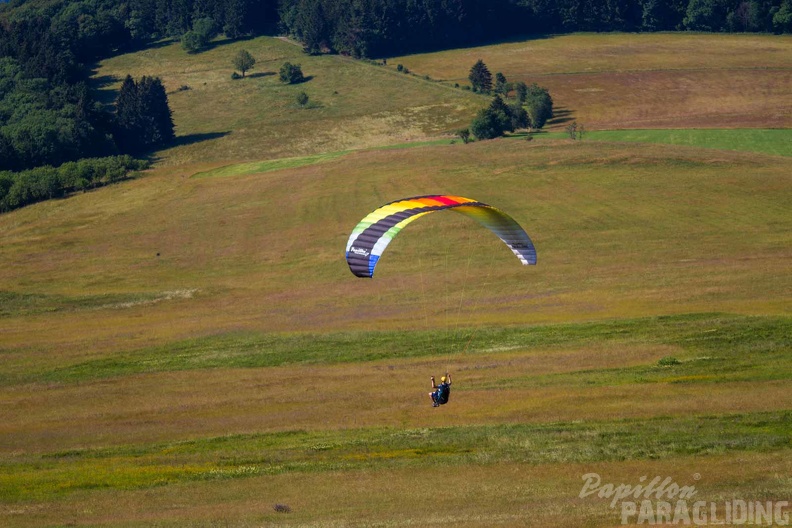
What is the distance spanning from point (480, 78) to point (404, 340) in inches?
3463

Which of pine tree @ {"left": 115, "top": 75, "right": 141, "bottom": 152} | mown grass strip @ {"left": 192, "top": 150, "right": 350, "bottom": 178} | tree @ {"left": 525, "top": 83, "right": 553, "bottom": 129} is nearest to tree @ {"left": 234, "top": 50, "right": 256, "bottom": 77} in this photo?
pine tree @ {"left": 115, "top": 75, "right": 141, "bottom": 152}

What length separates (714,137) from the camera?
95125 millimetres

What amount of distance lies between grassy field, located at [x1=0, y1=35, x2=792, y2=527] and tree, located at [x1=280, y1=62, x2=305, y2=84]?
42.9 metres

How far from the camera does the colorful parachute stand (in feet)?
105

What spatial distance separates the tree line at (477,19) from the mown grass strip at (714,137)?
2130 inches

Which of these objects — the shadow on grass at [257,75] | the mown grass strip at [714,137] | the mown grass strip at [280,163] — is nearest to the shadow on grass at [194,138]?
the mown grass strip at [280,163]

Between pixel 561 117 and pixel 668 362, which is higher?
pixel 561 117

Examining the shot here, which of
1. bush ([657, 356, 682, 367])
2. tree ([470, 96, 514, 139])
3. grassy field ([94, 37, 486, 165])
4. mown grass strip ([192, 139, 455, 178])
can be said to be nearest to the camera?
bush ([657, 356, 682, 367])

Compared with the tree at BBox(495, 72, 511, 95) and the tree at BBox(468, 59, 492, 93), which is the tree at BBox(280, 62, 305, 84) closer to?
the tree at BBox(468, 59, 492, 93)

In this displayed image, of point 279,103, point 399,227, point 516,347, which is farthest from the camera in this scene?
point 279,103

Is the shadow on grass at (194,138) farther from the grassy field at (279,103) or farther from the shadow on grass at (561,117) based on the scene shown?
the shadow on grass at (561,117)

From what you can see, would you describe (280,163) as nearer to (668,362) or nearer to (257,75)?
(257,75)

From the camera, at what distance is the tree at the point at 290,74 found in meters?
142

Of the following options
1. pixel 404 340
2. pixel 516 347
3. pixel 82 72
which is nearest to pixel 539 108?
pixel 404 340
